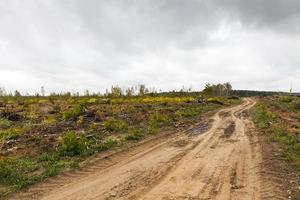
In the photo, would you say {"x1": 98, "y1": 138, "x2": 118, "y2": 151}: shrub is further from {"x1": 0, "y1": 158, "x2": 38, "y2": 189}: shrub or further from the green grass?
the green grass

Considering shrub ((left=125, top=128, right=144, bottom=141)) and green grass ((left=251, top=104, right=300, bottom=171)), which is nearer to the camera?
green grass ((left=251, top=104, right=300, bottom=171))

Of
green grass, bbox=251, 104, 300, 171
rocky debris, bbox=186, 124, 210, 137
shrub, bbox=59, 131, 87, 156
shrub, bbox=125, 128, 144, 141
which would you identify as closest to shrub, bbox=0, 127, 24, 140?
shrub, bbox=59, 131, 87, 156

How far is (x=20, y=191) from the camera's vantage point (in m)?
9.34

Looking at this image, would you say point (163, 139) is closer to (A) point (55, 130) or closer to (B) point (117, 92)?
(A) point (55, 130)

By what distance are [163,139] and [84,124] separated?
623 centimetres

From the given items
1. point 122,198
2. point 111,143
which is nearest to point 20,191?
point 122,198

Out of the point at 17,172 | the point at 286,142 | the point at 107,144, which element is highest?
the point at 286,142

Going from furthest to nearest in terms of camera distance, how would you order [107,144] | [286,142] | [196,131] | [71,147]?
[196,131] < [286,142] < [107,144] < [71,147]

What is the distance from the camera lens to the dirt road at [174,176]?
27.8 ft

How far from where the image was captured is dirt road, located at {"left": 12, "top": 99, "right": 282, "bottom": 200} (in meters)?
8.47

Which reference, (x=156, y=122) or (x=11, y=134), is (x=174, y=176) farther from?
(x=156, y=122)

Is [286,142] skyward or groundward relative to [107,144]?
skyward

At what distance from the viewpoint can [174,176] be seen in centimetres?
987

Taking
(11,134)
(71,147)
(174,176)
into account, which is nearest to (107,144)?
(71,147)
